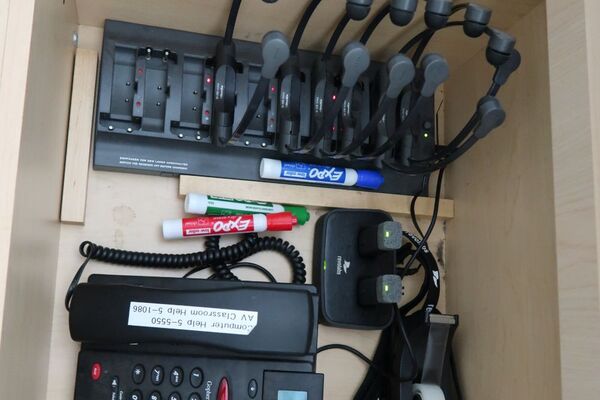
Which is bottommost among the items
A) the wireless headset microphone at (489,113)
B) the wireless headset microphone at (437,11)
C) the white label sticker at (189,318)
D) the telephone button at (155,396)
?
the telephone button at (155,396)

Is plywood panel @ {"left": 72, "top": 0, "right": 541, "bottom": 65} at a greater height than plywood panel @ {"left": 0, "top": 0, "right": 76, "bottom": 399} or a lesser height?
greater

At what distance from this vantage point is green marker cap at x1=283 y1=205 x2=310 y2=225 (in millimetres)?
927

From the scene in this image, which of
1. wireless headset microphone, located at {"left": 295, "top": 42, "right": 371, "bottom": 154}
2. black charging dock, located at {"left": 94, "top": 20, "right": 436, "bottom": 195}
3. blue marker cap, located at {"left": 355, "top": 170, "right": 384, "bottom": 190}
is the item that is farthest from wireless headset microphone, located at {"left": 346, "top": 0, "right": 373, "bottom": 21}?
blue marker cap, located at {"left": 355, "top": 170, "right": 384, "bottom": 190}

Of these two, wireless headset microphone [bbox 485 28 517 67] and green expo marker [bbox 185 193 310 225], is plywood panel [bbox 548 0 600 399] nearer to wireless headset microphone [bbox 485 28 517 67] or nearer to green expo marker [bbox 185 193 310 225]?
wireless headset microphone [bbox 485 28 517 67]

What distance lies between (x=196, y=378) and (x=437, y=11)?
0.52 m

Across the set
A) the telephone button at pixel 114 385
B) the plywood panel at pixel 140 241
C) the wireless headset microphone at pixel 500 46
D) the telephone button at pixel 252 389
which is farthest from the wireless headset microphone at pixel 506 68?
the telephone button at pixel 114 385

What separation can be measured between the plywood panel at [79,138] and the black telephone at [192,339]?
0.12 meters

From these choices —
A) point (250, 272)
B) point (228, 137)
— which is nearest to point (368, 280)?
point (250, 272)

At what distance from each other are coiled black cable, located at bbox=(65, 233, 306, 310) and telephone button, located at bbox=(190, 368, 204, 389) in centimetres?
15

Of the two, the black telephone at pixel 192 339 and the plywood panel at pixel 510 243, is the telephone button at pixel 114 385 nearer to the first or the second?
the black telephone at pixel 192 339

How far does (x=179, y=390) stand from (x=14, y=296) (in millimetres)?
255

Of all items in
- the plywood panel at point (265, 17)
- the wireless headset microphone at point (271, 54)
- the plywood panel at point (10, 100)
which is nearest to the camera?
the plywood panel at point (10, 100)

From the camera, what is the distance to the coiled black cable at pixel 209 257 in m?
0.86

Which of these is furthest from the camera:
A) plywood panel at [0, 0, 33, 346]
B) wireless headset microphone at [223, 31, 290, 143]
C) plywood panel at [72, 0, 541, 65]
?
plywood panel at [72, 0, 541, 65]
